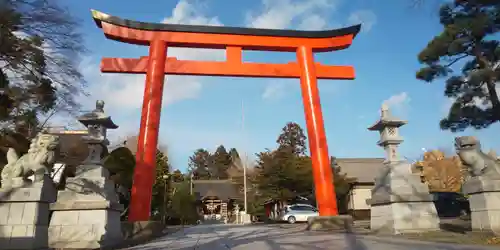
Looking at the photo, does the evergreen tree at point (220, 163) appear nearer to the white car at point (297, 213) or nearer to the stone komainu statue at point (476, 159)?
the white car at point (297, 213)

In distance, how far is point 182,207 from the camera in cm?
3412

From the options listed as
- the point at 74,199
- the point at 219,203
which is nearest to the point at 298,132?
the point at 219,203

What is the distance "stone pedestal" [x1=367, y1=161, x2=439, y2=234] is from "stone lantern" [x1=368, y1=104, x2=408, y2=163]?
1.07ft

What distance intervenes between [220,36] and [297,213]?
45.4ft

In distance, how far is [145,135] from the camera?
11.2m

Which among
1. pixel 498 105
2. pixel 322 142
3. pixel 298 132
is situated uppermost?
pixel 298 132

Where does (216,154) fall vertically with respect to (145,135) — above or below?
above

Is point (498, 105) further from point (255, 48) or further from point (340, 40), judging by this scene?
point (255, 48)

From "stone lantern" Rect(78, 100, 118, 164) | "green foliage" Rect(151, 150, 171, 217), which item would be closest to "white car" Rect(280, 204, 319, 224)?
"green foliage" Rect(151, 150, 171, 217)

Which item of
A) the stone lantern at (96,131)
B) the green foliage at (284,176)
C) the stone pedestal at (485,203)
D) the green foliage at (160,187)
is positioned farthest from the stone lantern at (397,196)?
the green foliage at (160,187)

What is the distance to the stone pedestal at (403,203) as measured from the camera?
343 inches

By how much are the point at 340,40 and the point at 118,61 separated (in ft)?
28.4

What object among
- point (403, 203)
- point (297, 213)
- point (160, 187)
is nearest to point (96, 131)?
point (403, 203)

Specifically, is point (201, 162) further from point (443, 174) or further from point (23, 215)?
point (23, 215)
